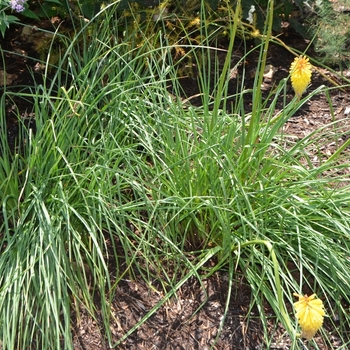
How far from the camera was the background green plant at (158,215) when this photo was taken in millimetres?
2760

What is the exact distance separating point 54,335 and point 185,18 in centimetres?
203

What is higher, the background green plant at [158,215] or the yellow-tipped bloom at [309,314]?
the yellow-tipped bloom at [309,314]

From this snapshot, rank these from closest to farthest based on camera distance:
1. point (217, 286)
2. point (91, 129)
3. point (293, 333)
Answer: point (293, 333), point (217, 286), point (91, 129)

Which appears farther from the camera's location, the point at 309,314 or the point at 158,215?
the point at 158,215

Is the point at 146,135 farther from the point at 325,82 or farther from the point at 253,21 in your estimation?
the point at 325,82

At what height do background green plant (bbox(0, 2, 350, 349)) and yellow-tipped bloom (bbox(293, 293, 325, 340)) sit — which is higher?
yellow-tipped bloom (bbox(293, 293, 325, 340))

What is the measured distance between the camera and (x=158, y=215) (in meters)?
2.97

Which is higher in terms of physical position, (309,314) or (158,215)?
(309,314)

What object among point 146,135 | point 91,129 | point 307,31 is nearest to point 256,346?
point 146,135

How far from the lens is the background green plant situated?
276 centimetres

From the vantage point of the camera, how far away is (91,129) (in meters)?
3.28

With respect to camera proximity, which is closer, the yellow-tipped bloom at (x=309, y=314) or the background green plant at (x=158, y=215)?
the yellow-tipped bloom at (x=309, y=314)

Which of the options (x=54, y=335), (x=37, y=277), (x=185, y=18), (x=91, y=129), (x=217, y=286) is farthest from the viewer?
(x=185, y=18)

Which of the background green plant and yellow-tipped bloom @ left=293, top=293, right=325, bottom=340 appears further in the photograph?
the background green plant
